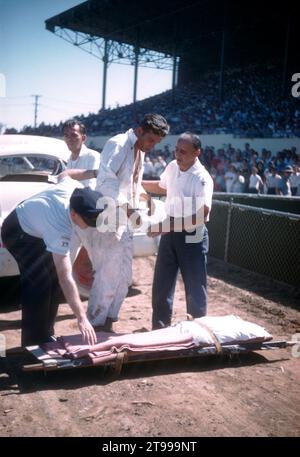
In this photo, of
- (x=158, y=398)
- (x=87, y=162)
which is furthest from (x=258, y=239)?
(x=158, y=398)

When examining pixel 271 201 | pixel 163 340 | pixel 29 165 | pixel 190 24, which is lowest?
pixel 163 340

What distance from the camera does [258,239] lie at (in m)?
7.07

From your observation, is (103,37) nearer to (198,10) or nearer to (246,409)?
(198,10)

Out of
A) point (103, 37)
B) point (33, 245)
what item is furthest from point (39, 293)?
point (103, 37)

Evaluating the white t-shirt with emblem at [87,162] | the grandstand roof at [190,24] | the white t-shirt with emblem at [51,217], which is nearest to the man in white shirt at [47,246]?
the white t-shirt with emblem at [51,217]

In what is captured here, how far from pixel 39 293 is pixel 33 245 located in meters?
0.37

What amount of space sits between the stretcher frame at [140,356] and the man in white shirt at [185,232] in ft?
1.93

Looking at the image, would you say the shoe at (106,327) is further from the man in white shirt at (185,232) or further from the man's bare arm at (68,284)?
the man's bare arm at (68,284)

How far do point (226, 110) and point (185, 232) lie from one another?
20.5m

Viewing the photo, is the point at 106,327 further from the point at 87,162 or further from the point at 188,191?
the point at 87,162

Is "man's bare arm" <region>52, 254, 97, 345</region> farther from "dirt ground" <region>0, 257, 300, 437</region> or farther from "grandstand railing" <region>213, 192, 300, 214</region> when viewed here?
"grandstand railing" <region>213, 192, 300, 214</region>

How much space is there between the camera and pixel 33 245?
12.0 ft

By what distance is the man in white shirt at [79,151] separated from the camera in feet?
17.0
